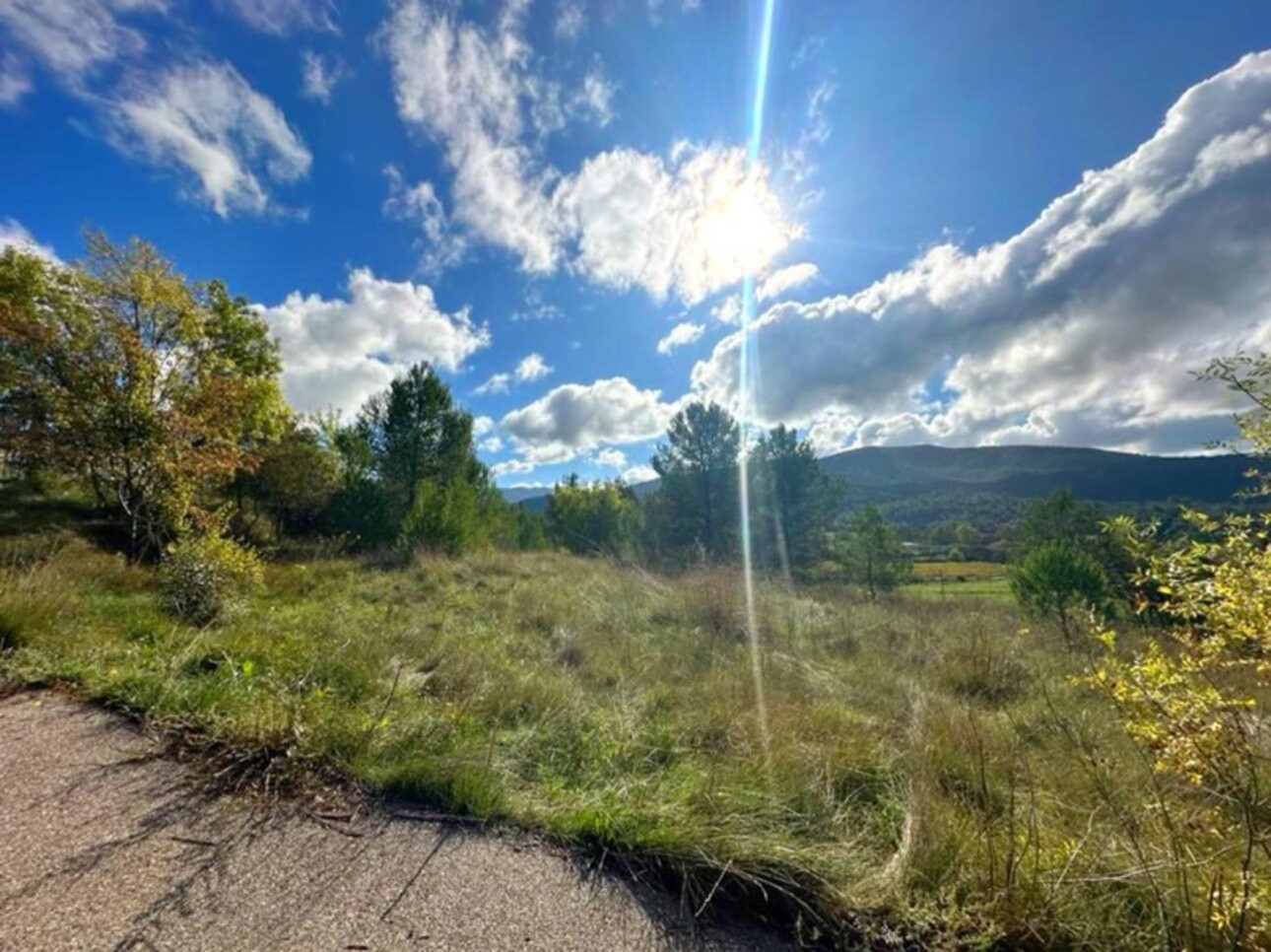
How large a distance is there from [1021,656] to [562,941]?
682 centimetres

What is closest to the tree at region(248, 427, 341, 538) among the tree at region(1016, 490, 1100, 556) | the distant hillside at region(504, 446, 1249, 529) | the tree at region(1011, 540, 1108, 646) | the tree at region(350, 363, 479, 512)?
the tree at region(350, 363, 479, 512)

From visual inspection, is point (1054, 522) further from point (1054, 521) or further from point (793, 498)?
point (793, 498)

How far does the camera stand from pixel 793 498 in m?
26.1

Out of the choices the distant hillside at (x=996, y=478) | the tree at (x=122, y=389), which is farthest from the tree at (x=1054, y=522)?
the distant hillside at (x=996, y=478)

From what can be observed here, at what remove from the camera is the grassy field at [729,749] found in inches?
77.2

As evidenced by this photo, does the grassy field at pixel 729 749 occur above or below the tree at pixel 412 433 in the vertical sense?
below

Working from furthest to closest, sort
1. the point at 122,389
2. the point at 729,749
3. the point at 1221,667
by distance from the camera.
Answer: the point at 122,389, the point at 729,749, the point at 1221,667

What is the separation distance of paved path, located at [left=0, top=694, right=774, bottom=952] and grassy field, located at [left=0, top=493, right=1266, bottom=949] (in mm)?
258

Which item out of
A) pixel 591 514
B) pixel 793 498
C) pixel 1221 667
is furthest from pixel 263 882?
pixel 591 514

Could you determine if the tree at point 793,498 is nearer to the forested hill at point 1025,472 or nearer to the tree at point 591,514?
the tree at point 591,514

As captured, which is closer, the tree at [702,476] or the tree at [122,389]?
the tree at [122,389]

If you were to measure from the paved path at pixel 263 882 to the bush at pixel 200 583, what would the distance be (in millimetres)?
3524

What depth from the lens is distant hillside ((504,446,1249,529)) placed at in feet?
260

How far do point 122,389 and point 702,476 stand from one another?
22.8m
